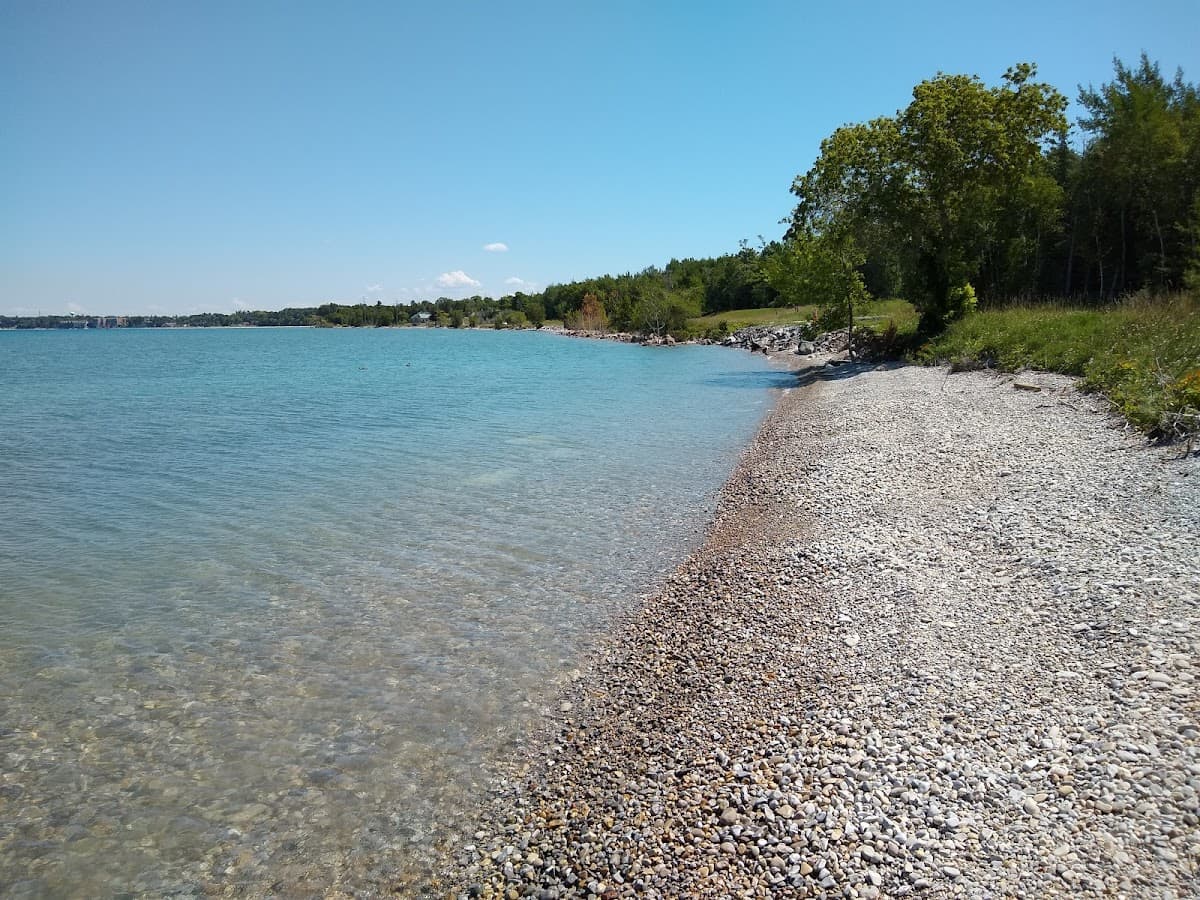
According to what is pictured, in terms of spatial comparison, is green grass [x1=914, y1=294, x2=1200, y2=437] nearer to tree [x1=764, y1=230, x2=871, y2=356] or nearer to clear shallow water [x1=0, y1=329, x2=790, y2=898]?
clear shallow water [x1=0, y1=329, x2=790, y2=898]

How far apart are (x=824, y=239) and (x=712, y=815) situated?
141 ft

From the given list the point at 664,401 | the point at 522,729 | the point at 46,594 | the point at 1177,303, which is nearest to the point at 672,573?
the point at 522,729

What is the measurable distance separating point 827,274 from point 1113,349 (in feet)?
85.9

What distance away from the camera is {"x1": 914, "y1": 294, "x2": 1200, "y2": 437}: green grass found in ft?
43.8

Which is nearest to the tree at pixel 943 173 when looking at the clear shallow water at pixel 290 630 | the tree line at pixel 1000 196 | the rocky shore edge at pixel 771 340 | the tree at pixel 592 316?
the tree line at pixel 1000 196

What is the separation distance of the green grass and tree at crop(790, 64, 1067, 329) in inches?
155

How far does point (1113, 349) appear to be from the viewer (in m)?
20.2

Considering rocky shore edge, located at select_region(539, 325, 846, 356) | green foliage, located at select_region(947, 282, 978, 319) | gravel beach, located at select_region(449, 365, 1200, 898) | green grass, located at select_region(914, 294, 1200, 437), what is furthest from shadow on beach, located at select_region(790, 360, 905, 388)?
gravel beach, located at select_region(449, 365, 1200, 898)

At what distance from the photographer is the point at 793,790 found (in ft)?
18.0

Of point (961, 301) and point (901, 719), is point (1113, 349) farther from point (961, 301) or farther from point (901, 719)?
point (901, 719)

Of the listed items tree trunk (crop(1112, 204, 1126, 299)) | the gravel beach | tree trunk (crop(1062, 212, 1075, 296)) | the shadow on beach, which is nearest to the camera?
the gravel beach

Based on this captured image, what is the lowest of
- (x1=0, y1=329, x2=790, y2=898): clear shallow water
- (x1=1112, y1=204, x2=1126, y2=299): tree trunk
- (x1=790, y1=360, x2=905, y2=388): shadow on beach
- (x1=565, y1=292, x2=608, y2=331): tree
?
(x1=0, y1=329, x2=790, y2=898): clear shallow water

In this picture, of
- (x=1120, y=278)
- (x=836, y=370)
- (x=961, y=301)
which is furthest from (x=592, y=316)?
(x=961, y=301)

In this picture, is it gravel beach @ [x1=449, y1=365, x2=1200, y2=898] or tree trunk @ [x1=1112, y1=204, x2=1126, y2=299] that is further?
tree trunk @ [x1=1112, y1=204, x2=1126, y2=299]
